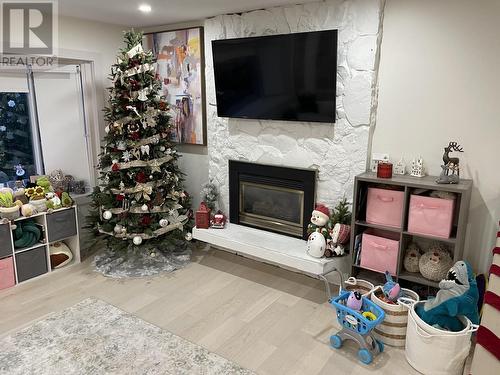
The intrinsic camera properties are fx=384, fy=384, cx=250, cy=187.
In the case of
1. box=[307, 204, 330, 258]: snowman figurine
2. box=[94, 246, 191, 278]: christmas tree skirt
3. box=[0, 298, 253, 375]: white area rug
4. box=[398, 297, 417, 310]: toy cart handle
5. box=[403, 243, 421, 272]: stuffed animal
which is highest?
box=[307, 204, 330, 258]: snowman figurine

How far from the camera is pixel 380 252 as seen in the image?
286cm

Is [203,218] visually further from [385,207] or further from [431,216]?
[431,216]

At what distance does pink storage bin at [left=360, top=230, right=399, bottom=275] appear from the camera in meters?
2.82

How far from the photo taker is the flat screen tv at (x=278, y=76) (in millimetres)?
3029

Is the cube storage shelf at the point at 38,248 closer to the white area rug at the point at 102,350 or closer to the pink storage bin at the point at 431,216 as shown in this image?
the white area rug at the point at 102,350

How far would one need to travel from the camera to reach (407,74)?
282 centimetres

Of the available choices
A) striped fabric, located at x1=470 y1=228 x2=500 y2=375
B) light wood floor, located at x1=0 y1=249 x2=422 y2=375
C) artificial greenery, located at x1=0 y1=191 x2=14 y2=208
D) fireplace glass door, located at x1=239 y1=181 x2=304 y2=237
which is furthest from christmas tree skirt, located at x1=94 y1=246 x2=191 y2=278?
striped fabric, located at x1=470 y1=228 x2=500 y2=375

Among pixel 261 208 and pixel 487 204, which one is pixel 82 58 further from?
pixel 487 204

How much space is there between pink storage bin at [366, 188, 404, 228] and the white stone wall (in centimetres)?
31

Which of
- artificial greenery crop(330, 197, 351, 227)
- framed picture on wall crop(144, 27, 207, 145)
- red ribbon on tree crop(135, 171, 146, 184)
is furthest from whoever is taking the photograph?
framed picture on wall crop(144, 27, 207, 145)

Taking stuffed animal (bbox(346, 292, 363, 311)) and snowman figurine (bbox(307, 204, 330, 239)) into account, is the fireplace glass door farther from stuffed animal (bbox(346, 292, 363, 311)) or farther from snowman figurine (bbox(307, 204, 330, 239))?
stuffed animal (bbox(346, 292, 363, 311))

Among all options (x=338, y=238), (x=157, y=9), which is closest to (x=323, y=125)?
(x=338, y=238)

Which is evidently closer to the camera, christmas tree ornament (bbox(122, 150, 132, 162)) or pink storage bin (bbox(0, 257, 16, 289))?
pink storage bin (bbox(0, 257, 16, 289))

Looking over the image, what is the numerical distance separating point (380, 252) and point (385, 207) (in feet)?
1.12
